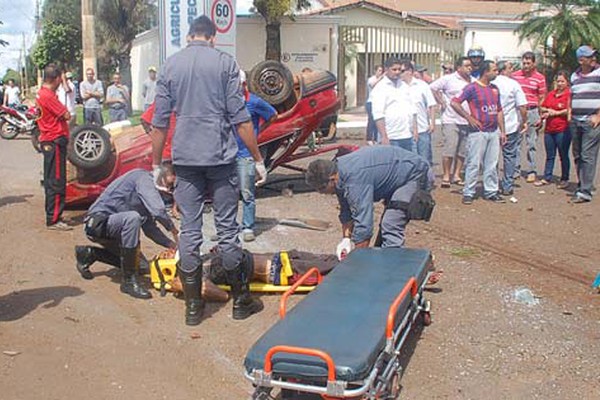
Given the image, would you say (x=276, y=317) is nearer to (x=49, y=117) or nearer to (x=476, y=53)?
(x=49, y=117)

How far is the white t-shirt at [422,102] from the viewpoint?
10074 millimetres

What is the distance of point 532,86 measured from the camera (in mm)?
11023

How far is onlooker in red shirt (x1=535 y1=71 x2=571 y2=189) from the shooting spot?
10461 millimetres

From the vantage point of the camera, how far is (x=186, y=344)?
16.7 ft

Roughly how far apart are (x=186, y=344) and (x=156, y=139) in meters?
1.45

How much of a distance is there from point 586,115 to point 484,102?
4.30ft

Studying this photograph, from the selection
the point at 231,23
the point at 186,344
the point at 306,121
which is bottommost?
the point at 186,344

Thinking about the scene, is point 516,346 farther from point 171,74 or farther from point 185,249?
point 171,74

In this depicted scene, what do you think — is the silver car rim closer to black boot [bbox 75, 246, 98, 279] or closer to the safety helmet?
black boot [bbox 75, 246, 98, 279]

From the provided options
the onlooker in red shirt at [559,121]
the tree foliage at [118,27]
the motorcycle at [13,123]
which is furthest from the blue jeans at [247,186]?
the tree foliage at [118,27]

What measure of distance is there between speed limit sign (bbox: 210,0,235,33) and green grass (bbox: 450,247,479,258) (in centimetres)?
477

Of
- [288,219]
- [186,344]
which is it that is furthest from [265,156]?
[186,344]

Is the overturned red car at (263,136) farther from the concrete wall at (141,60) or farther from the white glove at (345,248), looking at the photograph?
the concrete wall at (141,60)

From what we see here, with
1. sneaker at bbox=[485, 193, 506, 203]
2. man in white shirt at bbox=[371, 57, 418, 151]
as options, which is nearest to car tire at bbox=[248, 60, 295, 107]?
man in white shirt at bbox=[371, 57, 418, 151]
